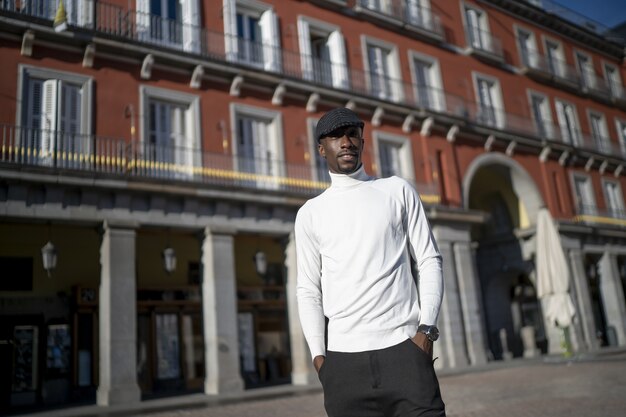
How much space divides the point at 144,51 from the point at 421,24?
1173cm

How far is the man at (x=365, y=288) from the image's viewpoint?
218cm

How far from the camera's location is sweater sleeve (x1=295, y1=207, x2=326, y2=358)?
8.29ft

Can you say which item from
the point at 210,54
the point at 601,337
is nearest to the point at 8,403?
the point at 210,54

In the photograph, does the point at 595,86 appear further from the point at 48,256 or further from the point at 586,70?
the point at 48,256

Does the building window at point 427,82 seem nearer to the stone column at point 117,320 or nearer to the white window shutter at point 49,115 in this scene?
the stone column at point 117,320

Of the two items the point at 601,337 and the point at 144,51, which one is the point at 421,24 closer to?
the point at 144,51

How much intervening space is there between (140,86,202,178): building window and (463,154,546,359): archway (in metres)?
11.4

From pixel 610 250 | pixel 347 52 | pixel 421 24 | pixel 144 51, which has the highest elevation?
pixel 421 24

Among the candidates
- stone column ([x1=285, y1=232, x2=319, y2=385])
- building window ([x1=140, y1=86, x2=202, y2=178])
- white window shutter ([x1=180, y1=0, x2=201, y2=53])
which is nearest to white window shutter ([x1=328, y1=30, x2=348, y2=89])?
white window shutter ([x1=180, y1=0, x2=201, y2=53])

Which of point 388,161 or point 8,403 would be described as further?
point 388,161

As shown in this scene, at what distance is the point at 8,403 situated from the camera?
47.9 feet

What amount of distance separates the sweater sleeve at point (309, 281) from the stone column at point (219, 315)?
11846 mm

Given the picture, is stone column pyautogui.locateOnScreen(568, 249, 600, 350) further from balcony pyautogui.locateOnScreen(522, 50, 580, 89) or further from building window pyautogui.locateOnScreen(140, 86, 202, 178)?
building window pyautogui.locateOnScreen(140, 86, 202, 178)

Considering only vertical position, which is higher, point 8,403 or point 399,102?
point 399,102
